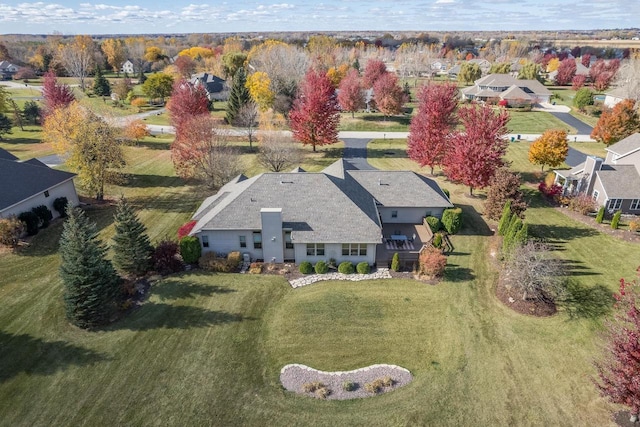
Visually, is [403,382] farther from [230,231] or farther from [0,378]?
[0,378]

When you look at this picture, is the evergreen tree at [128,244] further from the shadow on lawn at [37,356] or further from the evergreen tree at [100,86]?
the evergreen tree at [100,86]

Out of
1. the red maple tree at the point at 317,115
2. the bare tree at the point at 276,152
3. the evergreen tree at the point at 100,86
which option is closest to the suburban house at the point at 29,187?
the bare tree at the point at 276,152

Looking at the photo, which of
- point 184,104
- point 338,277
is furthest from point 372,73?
point 338,277

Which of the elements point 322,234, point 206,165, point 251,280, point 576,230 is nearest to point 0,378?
point 251,280

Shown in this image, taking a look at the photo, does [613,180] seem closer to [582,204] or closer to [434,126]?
[582,204]

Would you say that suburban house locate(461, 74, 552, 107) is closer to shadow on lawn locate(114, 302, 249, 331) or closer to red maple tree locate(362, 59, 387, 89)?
red maple tree locate(362, 59, 387, 89)

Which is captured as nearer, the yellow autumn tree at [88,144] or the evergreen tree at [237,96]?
the yellow autumn tree at [88,144]

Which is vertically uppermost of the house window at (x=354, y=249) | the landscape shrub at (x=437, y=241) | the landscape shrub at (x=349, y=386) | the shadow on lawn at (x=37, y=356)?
the house window at (x=354, y=249)

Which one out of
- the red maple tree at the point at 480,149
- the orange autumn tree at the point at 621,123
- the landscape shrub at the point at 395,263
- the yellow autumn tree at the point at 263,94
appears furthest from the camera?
the yellow autumn tree at the point at 263,94
